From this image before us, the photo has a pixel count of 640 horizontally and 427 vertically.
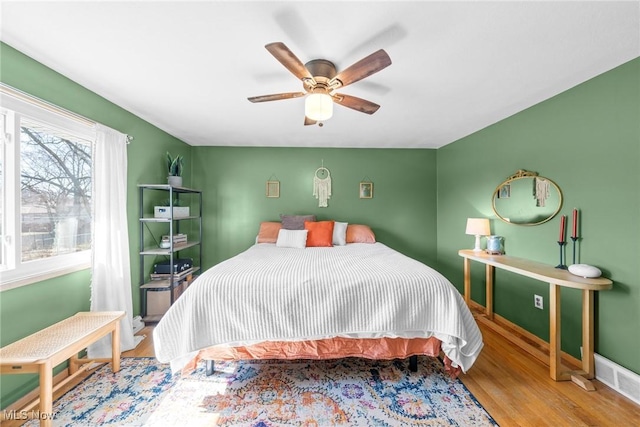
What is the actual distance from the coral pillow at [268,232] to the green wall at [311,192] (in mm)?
304

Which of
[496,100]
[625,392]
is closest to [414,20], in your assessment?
[496,100]

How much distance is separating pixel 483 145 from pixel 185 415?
152 inches

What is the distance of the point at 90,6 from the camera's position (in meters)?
1.23

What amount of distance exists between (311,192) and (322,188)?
7.4 inches

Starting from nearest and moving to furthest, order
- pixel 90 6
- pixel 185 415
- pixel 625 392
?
pixel 90 6 < pixel 185 415 < pixel 625 392

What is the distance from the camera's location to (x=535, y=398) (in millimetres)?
1643

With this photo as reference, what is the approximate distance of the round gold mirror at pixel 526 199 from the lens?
2227 millimetres

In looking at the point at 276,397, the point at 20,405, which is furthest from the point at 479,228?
the point at 20,405

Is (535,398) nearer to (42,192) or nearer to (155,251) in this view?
(155,251)

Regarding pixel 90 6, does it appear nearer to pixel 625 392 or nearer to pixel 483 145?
pixel 483 145

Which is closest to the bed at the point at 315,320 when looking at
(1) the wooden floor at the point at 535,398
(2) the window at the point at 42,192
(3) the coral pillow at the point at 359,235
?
(1) the wooden floor at the point at 535,398

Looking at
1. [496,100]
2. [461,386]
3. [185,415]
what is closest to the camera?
[185,415]

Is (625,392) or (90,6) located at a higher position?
(90,6)

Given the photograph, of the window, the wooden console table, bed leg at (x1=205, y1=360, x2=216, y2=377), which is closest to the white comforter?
bed leg at (x1=205, y1=360, x2=216, y2=377)
